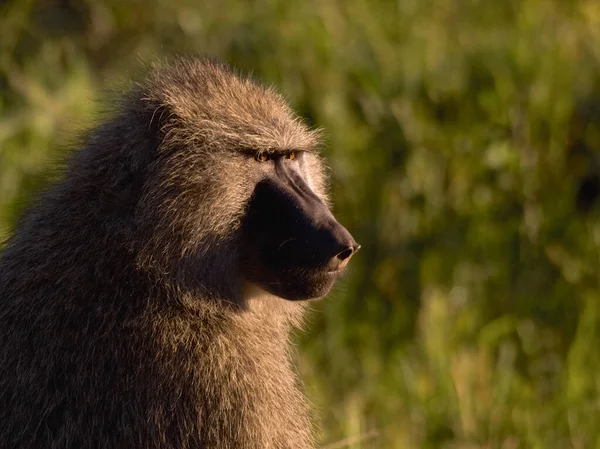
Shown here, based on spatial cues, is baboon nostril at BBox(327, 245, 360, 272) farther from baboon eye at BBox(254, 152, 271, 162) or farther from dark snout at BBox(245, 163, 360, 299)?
baboon eye at BBox(254, 152, 271, 162)

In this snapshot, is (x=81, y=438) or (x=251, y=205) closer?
(x=81, y=438)

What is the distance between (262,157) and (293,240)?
0.28 meters

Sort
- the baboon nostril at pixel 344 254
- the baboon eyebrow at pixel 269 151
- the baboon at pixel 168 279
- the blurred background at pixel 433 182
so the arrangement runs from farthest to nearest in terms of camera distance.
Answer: the blurred background at pixel 433 182, the baboon eyebrow at pixel 269 151, the baboon nostril at pixel 344 254, the baboon at pixel 168 279

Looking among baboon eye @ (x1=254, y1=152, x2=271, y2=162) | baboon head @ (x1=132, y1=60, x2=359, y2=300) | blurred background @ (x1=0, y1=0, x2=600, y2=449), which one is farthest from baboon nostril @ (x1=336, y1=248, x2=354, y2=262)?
blurred background @ (x1=0, y1=0, x2=600, y2=449)

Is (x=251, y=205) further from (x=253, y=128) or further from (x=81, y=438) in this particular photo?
(x=81, y=438)

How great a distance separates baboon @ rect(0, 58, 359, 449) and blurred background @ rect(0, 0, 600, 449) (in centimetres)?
163

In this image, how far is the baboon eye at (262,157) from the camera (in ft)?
10.2

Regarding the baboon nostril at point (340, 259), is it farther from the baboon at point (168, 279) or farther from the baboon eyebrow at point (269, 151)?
the baboon eyebrow at point (269, 151)

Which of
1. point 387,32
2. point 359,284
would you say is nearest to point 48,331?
point 359,284

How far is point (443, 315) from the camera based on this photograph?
16.5 feet

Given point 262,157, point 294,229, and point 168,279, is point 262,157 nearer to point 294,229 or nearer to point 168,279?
point 294,229

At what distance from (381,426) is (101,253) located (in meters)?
1.96

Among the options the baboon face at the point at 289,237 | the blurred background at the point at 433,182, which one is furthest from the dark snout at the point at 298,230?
the blurred background at the point at 433,182

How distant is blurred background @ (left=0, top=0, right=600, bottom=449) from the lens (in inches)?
197
